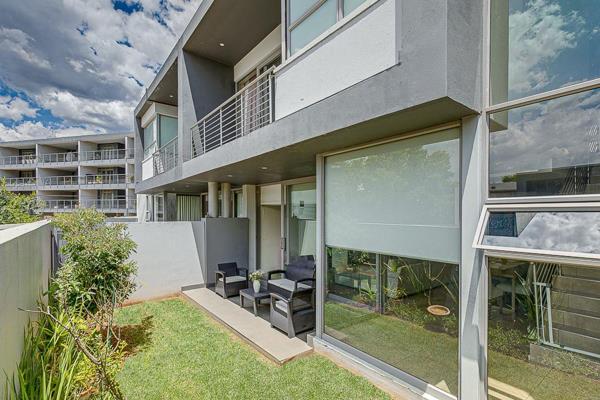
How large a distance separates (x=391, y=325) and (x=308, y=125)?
11.6ft

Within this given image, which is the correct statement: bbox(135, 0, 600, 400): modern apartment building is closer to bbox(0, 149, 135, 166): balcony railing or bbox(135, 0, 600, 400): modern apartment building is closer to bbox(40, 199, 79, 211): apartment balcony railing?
bbox(0, 149, 135, 166): balcony railing

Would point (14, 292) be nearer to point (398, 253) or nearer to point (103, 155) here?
point (398, 253)

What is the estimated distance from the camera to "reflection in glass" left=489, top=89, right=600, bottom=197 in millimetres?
2709

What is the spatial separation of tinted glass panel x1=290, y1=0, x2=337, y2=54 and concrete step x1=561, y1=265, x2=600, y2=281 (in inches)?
168

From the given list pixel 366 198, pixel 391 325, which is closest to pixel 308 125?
pixel 366 198

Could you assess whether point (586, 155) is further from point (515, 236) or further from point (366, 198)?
point (366, 198)

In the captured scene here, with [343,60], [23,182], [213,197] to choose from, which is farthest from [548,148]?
[23,182]

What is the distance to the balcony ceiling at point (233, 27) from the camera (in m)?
7.16

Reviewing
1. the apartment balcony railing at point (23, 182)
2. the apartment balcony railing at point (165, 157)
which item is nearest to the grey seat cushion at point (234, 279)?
the apartment balcony railing at point (165, 157)

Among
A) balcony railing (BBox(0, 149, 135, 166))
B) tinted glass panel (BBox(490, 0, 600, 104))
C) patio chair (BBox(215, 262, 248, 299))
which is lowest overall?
patio chair (BBox(215, 262, 248, 299))

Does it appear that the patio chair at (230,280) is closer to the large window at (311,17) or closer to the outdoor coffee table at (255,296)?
the outdoor coffee table at (255,296)

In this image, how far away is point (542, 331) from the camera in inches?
125

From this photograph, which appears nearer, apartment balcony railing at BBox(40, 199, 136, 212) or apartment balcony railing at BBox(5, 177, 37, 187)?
apartment balcony railing at BBox(40, 199, 136, 212)

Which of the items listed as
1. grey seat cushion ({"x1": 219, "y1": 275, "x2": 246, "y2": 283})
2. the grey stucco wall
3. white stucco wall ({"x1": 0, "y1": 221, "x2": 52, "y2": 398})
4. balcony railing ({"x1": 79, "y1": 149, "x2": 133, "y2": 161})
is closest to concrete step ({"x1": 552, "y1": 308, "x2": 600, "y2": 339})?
white stucco wall ({"x1": 0, "y1": 221, "x2": 52, "y2": 398})
